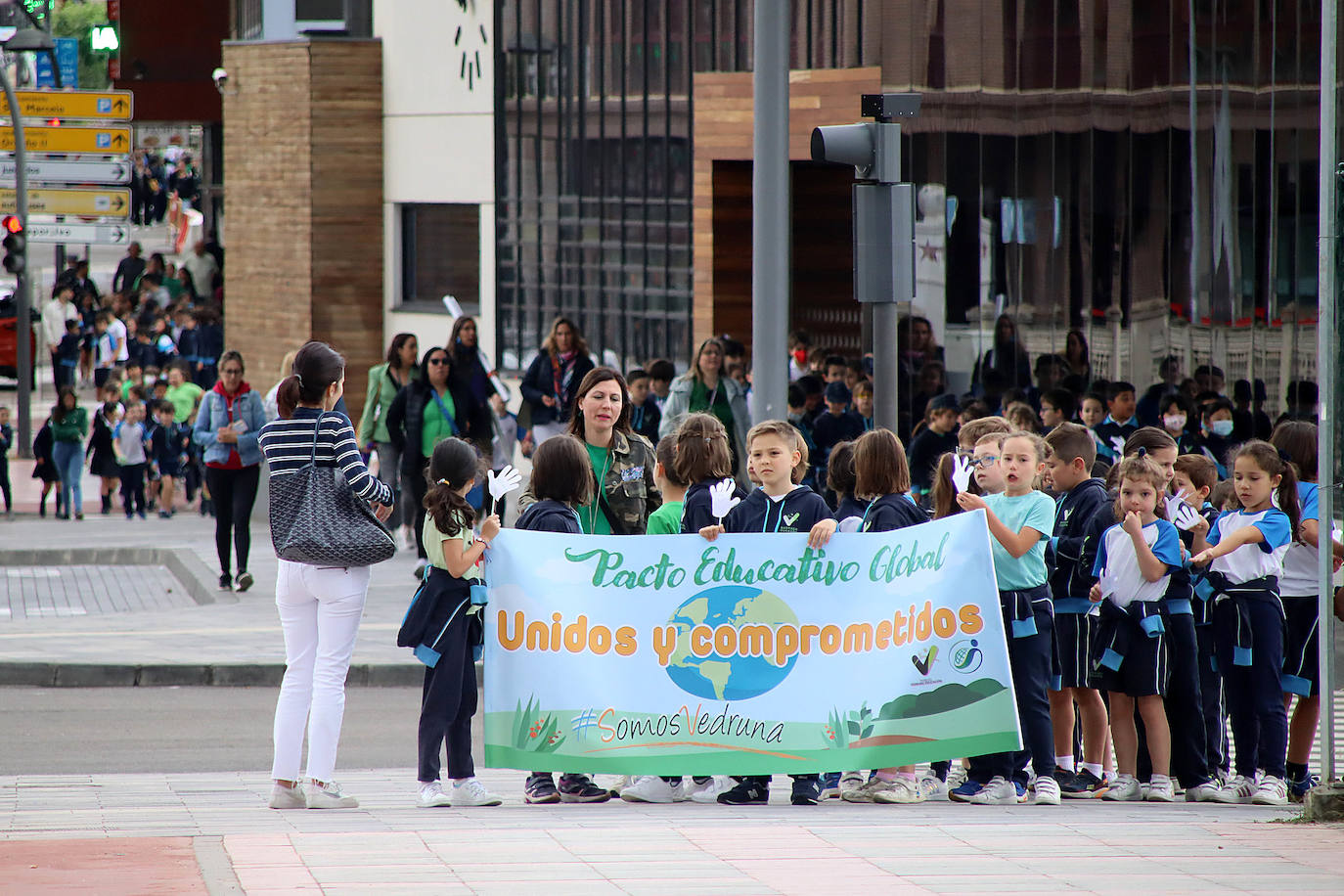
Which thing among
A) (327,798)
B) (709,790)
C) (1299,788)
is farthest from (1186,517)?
(327,798)

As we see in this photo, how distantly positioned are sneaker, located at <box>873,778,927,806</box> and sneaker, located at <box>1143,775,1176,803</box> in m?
1.06

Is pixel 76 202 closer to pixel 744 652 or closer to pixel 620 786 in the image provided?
pixel 620 786

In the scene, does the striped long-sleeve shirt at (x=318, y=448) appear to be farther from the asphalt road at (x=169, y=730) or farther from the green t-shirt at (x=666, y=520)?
the asphalt road at (x=169, y=730)

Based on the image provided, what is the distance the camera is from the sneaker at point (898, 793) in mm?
7383

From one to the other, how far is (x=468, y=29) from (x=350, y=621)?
620 inches

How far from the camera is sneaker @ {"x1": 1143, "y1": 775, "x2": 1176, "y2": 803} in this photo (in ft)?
25.5

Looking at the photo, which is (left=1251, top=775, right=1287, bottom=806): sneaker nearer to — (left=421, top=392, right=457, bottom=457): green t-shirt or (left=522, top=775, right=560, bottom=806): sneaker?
(left=522, top=775, right=560, bottom=806): sneaker

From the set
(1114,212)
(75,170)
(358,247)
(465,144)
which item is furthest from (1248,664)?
(75,170)

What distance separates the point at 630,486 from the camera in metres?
7.95

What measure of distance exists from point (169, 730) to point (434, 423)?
4.81 metres

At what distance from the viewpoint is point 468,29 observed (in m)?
21.8

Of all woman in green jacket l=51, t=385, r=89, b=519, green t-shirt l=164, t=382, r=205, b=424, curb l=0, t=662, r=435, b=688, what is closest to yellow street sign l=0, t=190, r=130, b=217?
green t-shirt l=164, t=382, r=205, b=424

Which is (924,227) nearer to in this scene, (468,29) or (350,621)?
(468,29)

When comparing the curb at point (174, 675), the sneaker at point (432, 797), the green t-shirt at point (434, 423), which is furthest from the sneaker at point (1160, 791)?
the green t-shirt at point (434, 423)
